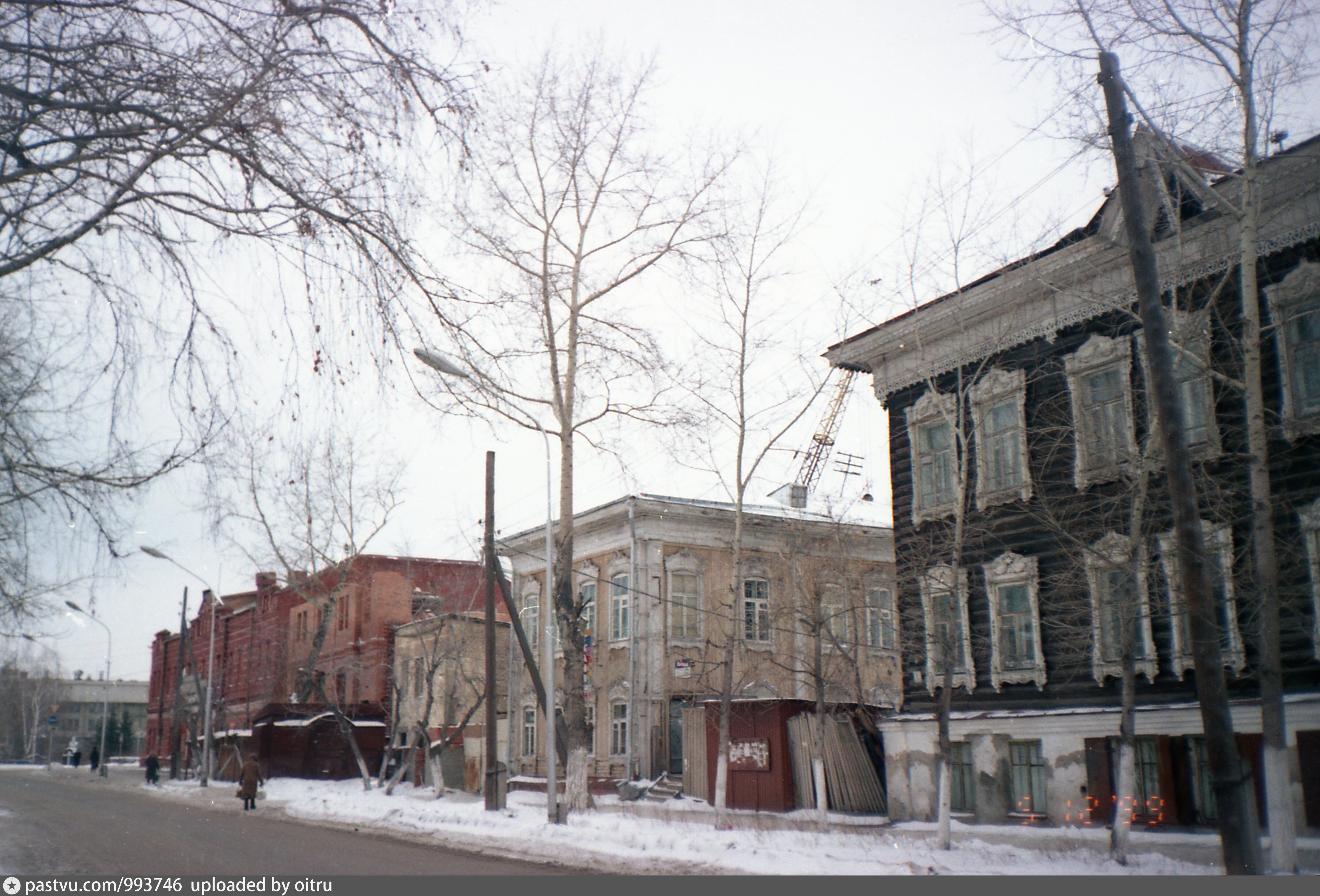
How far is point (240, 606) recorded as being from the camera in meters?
71.7

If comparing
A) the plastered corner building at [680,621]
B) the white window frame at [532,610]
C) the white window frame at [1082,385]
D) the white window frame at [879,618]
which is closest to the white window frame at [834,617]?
the plastered corner building at [680,621]

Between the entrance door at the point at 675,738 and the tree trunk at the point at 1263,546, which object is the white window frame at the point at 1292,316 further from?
the entrance door at the point at 675,738

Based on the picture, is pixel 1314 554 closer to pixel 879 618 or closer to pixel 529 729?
pixel 879 618

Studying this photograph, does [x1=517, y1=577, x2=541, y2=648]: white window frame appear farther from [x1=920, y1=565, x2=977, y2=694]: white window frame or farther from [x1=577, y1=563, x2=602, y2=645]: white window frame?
[x1=920, y1=565, x2=977, y2=694]: white window frame

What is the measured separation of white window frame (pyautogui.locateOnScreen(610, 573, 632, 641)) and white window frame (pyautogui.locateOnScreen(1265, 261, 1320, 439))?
21.9 meters

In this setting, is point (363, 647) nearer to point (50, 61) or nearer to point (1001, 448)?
point (1001, 448)

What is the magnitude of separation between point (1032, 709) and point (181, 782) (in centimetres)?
4458

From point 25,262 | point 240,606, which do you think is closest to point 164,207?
point 25,262

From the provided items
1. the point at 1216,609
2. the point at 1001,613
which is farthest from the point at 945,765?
the point at 1216,609

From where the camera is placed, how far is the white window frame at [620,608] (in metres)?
34.8

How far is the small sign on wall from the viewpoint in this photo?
1025 inches

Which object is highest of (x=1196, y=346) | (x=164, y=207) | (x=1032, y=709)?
(x=1196, y=346)

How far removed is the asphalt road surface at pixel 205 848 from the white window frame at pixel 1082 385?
11516 mm

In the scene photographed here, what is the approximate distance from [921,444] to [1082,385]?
431 centimetres
